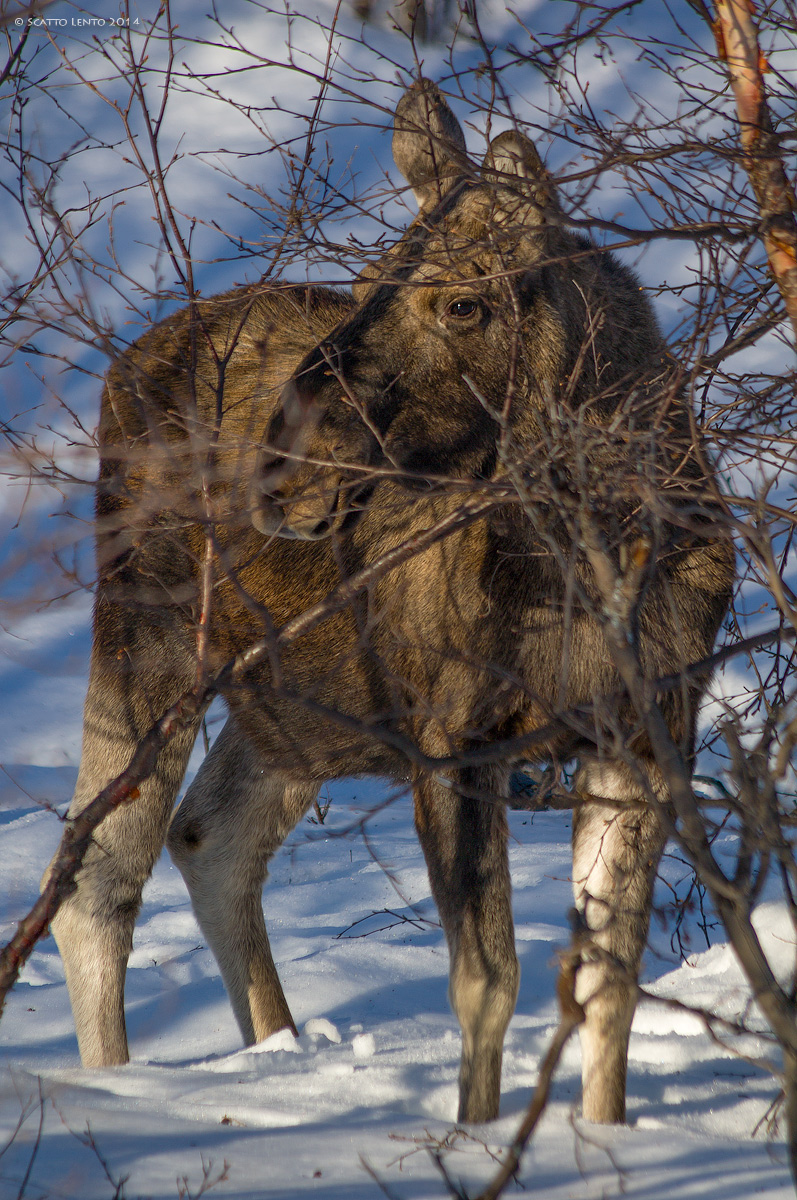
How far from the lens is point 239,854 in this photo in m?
4.82

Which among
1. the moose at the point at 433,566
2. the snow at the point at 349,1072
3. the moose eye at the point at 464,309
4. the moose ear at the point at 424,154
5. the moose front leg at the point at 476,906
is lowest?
the snow at the point at 349,1072

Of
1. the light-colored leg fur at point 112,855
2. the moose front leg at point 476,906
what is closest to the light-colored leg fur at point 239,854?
the light-colored leg fur at point 112,855

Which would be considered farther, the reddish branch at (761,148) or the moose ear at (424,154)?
the moose ear at (424,154)

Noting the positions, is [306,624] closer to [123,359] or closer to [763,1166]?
[123,359]

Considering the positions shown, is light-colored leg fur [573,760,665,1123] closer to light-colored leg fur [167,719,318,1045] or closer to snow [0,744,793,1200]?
snow [0,744,793,1200]

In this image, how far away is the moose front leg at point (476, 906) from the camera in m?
3.15

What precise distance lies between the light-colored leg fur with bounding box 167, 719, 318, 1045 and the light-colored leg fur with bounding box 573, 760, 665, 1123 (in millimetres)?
1554

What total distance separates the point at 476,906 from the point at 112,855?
182 centimetres

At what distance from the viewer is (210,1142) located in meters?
2.26

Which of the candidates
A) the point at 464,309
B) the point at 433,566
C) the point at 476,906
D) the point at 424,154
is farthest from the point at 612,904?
the point at 424,154

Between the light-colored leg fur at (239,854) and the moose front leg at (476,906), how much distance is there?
53.2 inches

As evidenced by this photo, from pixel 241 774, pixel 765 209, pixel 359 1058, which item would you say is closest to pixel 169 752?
pixel 241 774

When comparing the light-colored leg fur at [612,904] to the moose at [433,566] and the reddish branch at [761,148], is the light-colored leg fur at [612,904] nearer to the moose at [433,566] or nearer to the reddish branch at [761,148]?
the moose at [433,566]

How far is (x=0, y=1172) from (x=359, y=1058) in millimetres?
1797
